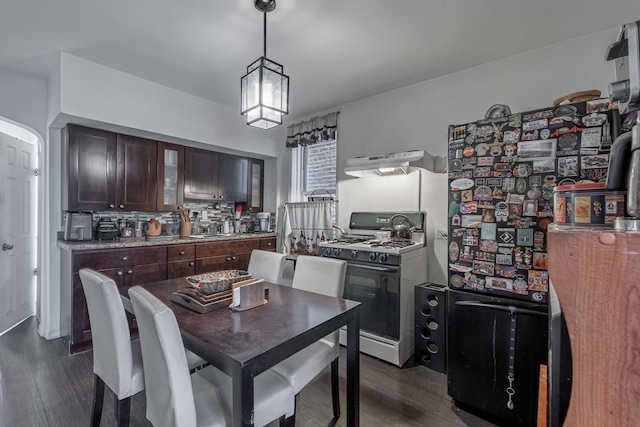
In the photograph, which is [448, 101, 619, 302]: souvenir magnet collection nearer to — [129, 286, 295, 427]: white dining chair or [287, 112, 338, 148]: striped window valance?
[129, 286, 295, 427]: white dining chair

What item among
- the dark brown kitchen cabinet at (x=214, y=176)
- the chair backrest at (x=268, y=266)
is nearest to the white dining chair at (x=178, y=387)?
the chair backrest at (x=268, y=266)

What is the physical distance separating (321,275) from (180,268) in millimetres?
1967

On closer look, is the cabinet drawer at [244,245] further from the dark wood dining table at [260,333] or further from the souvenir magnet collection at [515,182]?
the souvenir magnet collection at [515,182]

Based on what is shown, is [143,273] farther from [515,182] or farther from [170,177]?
[515,182]

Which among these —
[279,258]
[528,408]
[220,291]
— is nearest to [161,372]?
[220,291]

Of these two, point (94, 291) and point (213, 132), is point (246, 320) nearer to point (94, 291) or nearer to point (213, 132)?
point (94, 291)

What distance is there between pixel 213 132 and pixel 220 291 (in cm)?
260

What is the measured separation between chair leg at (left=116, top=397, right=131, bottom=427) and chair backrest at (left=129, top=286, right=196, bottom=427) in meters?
0.43

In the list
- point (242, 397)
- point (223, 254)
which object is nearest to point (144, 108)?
point (223, 254)

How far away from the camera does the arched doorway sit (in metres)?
2.98

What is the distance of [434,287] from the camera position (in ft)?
8.40

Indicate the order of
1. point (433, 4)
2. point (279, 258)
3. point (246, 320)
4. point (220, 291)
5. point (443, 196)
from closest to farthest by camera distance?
1. point (246, 320)
2. point (220, 291)
3. point (433, 4)
4. point (279, 258)
5. point (443, 196)

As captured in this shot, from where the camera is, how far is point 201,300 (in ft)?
4.99

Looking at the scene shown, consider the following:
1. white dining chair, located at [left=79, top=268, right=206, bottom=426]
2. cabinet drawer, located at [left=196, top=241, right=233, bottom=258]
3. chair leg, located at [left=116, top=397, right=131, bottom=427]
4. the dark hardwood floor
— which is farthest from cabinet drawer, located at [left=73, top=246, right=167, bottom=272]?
chair leg, located at [left=116, top=397, right=131, bottom=427]
